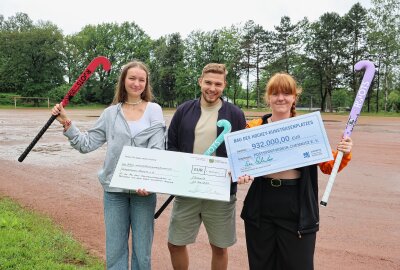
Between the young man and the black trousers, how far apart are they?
475 millimetres

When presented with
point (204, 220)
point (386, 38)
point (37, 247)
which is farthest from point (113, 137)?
point (386, 38)

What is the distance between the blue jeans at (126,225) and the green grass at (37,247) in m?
1.21

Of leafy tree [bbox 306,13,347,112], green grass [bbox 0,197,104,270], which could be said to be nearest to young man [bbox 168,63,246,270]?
green grass [bbox 0,197,104,270]

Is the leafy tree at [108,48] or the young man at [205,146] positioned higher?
the leafy tree at [108,48]

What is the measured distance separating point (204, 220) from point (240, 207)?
3.58m

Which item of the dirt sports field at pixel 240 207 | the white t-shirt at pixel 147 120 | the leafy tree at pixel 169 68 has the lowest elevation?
the dirt sports field at pixel 240 207

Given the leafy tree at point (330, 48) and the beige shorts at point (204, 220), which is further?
the leafy tree at point (330, 48)

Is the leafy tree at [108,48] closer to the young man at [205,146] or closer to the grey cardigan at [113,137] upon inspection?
the grey cardigan at [113,137]

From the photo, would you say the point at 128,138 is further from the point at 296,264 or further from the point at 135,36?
the point at 135,36

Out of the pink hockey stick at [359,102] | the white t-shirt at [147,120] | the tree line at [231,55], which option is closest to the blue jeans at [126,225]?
the white t-shirt at [147,120]

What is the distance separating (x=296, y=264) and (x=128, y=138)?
1700 millimetres

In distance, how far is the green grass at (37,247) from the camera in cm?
433

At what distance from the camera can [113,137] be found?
11.0 feet

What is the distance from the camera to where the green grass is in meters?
4.33
